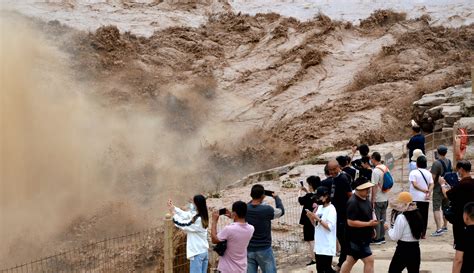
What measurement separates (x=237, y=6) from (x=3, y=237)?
20085 mm

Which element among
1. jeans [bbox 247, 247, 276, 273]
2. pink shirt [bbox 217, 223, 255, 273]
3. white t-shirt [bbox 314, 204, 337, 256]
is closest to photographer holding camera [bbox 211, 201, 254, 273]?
pink shirt [bbox 217, 223, 255, 273]

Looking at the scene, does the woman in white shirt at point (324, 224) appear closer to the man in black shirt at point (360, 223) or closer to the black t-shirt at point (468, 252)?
the man in black shirt at point (360, 223)

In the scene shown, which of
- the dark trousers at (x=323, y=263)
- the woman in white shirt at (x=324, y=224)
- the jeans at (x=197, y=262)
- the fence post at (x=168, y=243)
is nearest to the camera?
the jeans at (x=197, y=262)

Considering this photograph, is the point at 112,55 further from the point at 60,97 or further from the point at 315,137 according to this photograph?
the point at 315,137

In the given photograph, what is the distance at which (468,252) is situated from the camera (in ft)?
26.1

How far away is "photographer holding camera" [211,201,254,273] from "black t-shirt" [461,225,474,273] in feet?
6.95

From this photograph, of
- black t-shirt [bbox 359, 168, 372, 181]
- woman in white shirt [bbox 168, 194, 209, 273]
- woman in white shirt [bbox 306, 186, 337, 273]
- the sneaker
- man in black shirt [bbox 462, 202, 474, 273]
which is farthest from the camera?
the sneaker

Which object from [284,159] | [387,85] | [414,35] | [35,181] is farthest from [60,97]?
[414,35]

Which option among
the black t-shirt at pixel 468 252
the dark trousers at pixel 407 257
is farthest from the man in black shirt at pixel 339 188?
the black t-shirt at pixel 468 252

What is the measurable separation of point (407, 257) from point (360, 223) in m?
0.60

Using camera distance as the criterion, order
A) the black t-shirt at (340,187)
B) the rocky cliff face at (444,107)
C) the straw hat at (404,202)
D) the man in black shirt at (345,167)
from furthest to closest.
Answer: the rocky cliff face at (444,107) → the man in black shirt at (345,167) → the black t-shirt at (340,187) → the straw hat at (404,202)

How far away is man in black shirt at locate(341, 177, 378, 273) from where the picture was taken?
841 cm

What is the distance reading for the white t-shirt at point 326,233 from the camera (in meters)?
8.84

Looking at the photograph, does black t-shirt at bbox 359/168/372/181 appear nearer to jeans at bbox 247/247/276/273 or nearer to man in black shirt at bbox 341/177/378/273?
man in black shirt at bbox 341/177/378/273
